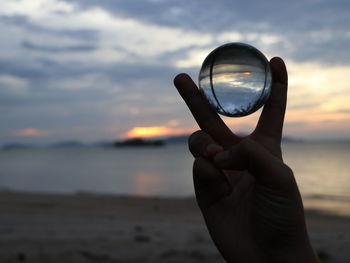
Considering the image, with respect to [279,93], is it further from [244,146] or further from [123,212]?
[123,212]

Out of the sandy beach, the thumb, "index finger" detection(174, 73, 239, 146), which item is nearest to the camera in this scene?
the thumb

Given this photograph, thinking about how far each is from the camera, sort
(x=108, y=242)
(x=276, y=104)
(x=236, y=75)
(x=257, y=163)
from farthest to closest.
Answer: (x=108, y=242) < (x=276, y=104) < (x=236, y=75) < (x=257, y=163)

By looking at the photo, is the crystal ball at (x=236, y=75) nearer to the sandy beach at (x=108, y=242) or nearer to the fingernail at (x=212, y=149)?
the fingernail at (x=212, y=149)

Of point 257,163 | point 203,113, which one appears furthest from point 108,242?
point 257,163

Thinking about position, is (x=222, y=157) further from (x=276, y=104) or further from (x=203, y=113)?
(x=276, y=104)

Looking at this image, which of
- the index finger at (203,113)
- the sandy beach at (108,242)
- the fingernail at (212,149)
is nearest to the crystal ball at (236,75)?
the index finger at (203,113)

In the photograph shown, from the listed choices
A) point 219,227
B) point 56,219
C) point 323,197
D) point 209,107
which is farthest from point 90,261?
point 323,197

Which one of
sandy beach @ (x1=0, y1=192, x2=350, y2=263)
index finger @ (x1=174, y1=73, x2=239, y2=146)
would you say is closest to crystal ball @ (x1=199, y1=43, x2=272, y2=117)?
index finger @ (x1=174, y1=73, x2=239, y2=146)

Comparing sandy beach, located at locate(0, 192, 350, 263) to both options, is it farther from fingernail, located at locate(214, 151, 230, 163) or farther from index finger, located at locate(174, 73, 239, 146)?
fingernail, located at locate(214, 151, 230, 163)
